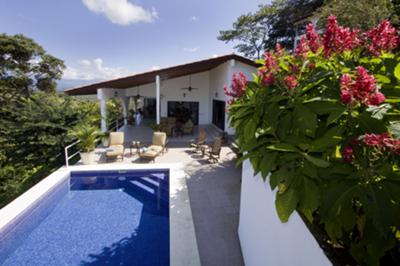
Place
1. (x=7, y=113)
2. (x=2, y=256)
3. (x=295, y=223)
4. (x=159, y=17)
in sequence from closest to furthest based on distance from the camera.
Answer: (x=295, y=223)
(x=2, y=256)
(x=7, y=113)
(x=159, y=17)

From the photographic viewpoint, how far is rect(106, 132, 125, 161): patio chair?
912 centimetres

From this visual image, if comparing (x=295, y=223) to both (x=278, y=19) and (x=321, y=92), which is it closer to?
(x=321, y=92)

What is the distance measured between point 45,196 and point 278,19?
29482 millimetres

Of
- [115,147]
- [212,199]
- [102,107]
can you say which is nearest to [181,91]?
[102,107]

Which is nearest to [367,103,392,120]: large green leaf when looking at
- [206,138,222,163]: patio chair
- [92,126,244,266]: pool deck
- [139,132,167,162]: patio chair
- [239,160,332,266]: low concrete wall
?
[239,160,332,266]: low concrete wall

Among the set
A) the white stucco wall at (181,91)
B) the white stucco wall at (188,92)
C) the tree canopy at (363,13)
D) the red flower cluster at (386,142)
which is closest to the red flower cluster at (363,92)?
the red flower cluster at (386,142)

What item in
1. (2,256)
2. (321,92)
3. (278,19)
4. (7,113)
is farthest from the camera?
(278,19)

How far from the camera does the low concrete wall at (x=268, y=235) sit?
5.86 feet

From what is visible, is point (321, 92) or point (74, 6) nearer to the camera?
point (321, 92)

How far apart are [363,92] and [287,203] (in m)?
0.89

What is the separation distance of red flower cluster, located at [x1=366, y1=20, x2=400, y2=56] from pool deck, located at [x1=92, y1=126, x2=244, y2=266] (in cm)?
389

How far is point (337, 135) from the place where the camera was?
1.33m

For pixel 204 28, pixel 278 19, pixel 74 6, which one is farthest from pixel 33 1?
pixel 278 19

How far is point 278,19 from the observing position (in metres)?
25.9
